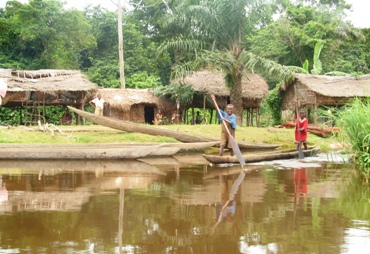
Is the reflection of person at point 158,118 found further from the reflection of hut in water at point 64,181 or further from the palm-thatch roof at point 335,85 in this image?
the reflection of hut in water at point 64,181

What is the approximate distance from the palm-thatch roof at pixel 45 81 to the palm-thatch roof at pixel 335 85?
10027mm

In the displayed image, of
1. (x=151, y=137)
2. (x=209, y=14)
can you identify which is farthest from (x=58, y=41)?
(x=151, y=137)

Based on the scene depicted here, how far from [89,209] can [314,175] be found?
17.1 feet

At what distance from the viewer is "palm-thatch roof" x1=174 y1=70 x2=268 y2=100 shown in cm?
2228

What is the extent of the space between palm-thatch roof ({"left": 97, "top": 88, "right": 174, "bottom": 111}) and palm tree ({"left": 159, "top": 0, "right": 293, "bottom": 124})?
3680mm

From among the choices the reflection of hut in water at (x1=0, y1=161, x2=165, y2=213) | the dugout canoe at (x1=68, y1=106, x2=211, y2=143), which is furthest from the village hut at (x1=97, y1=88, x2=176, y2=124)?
the reflection of hut in water at (x1=0, y1=161, x2=165, y2=213)

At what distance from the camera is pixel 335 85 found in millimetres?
22453

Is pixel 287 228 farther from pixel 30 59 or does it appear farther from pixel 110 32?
pixel 110 32

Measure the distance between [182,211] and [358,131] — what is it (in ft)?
18.8

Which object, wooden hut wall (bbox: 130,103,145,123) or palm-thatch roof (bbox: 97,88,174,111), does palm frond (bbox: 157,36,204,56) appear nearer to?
palm-thatch roof (bbox: 97,88,174,111)

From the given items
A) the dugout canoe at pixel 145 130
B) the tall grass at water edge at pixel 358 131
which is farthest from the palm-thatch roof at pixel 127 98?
the tall grass at water edge at pixel 358 131

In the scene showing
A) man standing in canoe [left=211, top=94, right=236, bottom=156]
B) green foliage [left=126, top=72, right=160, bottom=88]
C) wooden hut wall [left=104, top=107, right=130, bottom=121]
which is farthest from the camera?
green foliage [left=126, top=72, right=160, bottom=88]

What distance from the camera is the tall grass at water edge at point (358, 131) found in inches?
380

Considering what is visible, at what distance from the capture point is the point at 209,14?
17859mm
